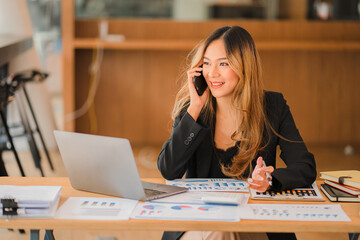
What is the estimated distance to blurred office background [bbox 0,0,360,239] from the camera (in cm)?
491

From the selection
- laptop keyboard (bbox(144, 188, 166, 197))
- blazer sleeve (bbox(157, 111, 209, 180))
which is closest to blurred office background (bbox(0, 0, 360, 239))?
blazer sleeve (bbox(157, 111, 209, 180))

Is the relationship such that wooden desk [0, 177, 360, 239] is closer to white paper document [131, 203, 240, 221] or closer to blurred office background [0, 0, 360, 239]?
white paper document [131, 203, 240, 221]

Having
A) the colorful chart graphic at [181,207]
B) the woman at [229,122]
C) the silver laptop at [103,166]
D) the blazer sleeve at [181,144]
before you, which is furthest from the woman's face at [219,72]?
the colorful chart graphic at [181,207]

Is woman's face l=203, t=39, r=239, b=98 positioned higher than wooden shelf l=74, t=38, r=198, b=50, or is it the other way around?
woman's face l=203, t=39, r=239, b=98

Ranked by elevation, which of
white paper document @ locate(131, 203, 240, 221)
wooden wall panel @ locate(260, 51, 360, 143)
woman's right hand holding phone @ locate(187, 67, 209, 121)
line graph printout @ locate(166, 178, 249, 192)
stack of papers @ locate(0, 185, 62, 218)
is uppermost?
woman's right hand holding phone @ locate(187, 67, 209, 121)

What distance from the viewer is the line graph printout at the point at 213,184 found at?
1.76 metres

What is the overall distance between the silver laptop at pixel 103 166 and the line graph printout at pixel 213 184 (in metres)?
0.08

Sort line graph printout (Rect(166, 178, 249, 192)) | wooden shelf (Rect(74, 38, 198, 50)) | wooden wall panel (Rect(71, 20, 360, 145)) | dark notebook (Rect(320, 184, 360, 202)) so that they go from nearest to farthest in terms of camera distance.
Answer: dark notebook (Rect(320, 184, 360, 202)), line graph printout (Rect(166, 178, 249, 192)), wooden shelf (Rect(74, 38, 198, 50)), wooden wall panel (Rect(71, 20, 360, 145))

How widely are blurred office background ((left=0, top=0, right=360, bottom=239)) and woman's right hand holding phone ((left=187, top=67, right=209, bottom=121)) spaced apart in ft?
9.29

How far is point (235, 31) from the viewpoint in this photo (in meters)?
1.97

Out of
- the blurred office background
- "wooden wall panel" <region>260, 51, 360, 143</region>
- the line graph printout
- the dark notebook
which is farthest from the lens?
"wooden wall panel" <region>260, 51, 360, 143</region>

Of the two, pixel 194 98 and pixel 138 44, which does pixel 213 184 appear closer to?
A: pixel 194 98

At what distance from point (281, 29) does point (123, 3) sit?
1.50 meters

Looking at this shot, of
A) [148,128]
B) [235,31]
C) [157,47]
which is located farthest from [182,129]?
[148,128]
